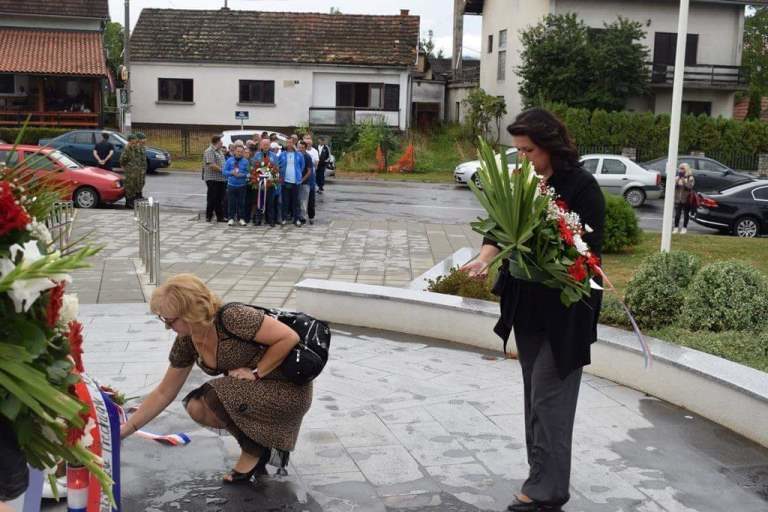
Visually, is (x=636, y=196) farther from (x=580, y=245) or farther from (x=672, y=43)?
(x=580, y=245)

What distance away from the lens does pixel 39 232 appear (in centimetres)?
299

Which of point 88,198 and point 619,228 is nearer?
point 619,228

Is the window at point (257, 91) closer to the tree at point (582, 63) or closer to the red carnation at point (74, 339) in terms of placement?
the tree at point (582, 63)

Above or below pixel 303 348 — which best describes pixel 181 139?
above

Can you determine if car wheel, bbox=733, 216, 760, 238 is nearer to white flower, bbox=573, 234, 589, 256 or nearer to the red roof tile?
white flower, bbox=573, 234, 589, 256

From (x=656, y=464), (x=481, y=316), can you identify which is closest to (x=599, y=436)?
(x=656, y=464)

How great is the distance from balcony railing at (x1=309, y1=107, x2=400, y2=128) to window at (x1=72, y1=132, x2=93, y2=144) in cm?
1519

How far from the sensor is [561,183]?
4.82 metres

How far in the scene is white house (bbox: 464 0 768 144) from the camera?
4119 centimetres

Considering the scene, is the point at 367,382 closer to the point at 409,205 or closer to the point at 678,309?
the point at 678,309

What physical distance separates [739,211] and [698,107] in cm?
2335

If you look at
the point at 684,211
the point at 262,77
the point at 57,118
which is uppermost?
the point at 262,77

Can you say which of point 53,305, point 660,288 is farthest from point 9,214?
point 660,288

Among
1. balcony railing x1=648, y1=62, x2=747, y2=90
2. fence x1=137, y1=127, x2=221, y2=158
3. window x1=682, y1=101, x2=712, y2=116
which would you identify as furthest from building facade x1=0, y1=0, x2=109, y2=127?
window x1=682, y1=101, x2=712, y2=116
